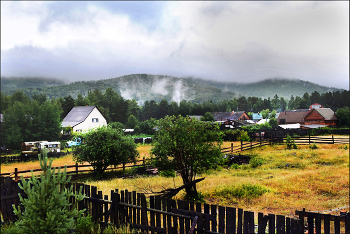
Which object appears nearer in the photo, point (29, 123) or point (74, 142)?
point (29, 123)

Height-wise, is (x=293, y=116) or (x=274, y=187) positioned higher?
(x=293, y=116)

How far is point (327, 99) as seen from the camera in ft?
105

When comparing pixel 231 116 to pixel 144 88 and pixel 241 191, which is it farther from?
pixel 241 191

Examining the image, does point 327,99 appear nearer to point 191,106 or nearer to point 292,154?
point 292,154

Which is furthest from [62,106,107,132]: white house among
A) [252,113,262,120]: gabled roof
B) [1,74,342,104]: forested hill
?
[252,113,262,120]: gabled roof

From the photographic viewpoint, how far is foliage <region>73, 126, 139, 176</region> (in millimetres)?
15672

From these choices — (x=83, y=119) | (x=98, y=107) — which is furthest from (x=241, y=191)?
(x=98, y=107)

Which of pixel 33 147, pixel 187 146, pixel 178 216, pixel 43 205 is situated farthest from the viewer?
pixel 33 147

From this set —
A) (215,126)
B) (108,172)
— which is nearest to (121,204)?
(215,126)

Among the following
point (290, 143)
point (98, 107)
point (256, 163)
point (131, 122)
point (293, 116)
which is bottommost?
point (256, 163)

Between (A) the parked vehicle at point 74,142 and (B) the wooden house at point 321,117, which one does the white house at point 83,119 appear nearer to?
(A) the parked vehicle at point 74,142

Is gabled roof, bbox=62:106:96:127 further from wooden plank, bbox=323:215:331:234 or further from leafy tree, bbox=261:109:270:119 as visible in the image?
leafy tree, bbox=261:109:270:119

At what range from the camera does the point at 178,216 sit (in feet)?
17.0

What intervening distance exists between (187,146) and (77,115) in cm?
1084
